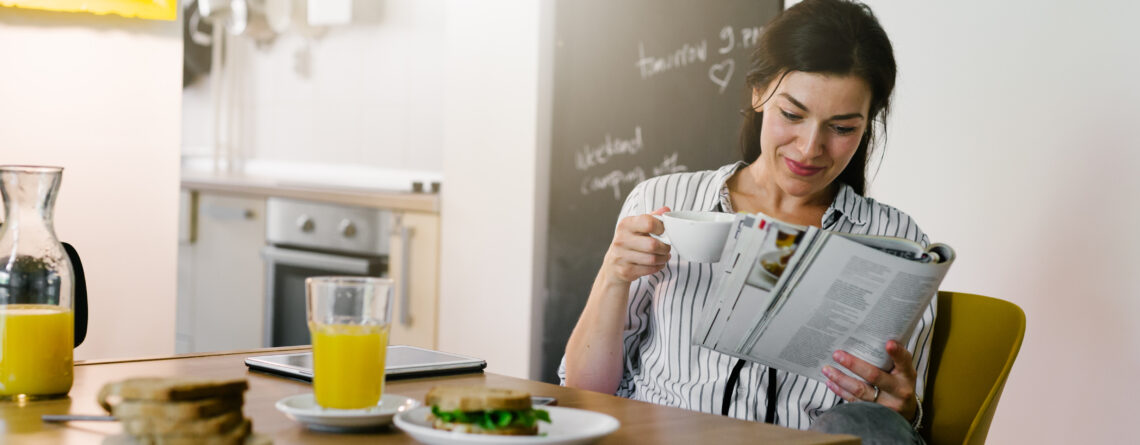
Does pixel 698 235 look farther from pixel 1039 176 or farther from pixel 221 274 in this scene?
pixel 221 274

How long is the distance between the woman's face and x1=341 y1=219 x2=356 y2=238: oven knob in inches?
76.5

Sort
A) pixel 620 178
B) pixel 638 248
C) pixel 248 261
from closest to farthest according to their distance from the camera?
1. pixel 638 248
2. pixel 620 178
3. pixel 248 261

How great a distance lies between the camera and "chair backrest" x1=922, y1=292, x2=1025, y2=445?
4.90ft

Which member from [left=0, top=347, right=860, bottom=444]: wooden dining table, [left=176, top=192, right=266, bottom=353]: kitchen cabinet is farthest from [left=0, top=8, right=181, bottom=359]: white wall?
[left=176, top=192, right=266, bottom=353]: kitchen cabinet

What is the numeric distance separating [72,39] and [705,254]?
1346 mm

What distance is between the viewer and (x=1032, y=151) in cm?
216

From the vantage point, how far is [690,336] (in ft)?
5.35

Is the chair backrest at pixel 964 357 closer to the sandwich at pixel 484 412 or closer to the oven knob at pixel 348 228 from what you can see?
the sandwich at pixel 484 412

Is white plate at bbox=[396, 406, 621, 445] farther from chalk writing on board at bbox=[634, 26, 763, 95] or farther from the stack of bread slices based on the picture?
chalk writing on board at bbox=[634, 26, 763, 95]

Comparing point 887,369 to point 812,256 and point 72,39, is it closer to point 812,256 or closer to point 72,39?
point 812,256

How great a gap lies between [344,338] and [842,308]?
61 centimetres

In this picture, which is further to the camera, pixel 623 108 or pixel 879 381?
pixel 623 108

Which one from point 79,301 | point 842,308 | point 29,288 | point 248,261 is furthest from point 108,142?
point 248,261

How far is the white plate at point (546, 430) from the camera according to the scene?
874 mm
